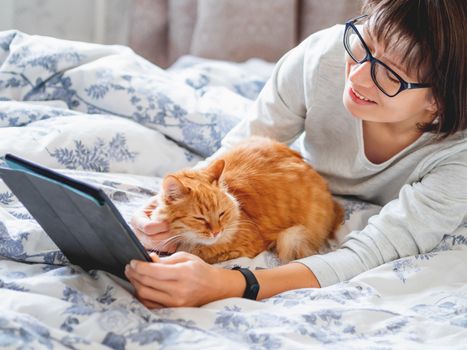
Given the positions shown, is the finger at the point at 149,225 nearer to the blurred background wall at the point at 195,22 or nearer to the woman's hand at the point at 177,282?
the woman's hand at the point at 177,282

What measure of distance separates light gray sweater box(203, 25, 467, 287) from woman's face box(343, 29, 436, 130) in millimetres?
139

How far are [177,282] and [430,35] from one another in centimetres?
65

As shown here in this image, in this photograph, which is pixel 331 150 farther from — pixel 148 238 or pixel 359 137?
pixel 148 238

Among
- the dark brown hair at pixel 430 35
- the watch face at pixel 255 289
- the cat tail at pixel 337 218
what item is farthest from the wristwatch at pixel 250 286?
the dark brown hair at pixel 430 35

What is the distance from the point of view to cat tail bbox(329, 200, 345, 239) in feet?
4.89

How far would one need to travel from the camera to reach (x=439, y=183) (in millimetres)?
1354

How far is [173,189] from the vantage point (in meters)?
1.29

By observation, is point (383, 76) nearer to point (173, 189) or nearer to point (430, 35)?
point (430, 35)

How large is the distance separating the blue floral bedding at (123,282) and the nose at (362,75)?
1.21 feet

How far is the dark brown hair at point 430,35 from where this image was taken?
120 cm

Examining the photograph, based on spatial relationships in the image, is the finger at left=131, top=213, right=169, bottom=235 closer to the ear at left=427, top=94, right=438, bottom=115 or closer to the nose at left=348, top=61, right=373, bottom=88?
the nose at left=348, top=61, right=373, bottom=88

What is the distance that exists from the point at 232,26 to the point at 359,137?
1459mm

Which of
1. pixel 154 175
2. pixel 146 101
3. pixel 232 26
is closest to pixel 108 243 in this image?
pixel 154 175

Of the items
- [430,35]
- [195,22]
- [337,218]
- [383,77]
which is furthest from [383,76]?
[195,22]
